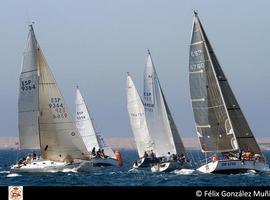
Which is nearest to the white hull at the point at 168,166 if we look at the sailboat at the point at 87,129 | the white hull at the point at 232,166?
the white hull at the point at 232,166

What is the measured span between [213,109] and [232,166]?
16.9 feet

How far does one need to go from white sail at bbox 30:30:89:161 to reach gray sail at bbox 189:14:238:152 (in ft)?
30.2

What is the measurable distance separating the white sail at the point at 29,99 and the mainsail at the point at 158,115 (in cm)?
1366

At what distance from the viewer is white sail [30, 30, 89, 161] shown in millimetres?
55750

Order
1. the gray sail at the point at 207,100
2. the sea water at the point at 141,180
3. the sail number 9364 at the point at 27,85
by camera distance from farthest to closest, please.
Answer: the sail number 9364 at the point at 27,85 → the gray sail at the point at 207,100 → the sea water at the point at 141,180

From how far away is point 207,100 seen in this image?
5434 centimetres

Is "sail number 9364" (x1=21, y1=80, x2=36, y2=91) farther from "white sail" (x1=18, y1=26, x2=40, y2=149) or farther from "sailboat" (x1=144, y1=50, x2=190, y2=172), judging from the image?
"sailboat" (x1=144, y1=50, x2=190, y2=172)

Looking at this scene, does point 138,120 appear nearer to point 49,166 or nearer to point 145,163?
point 145,163

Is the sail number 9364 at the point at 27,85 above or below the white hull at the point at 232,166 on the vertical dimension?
above
